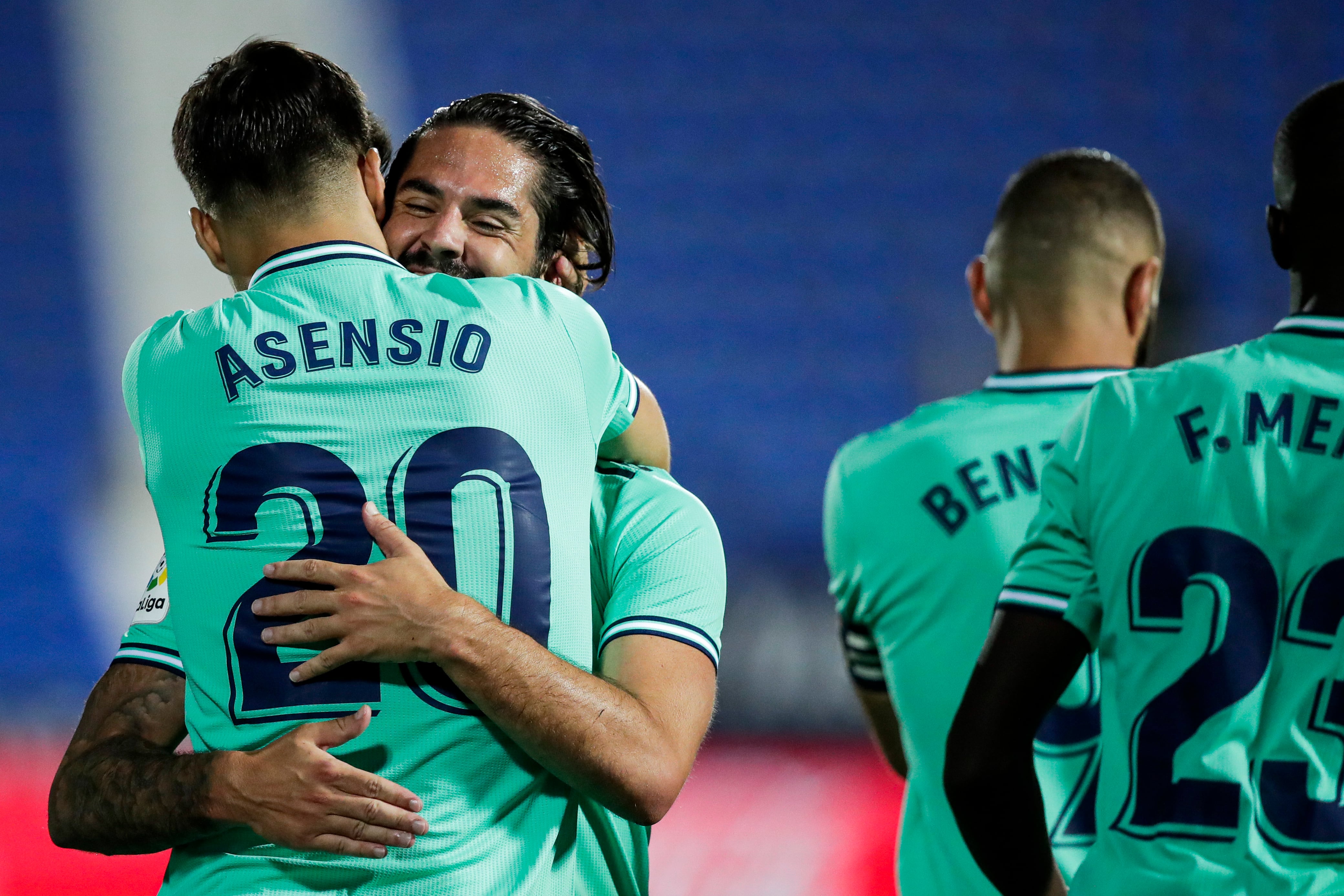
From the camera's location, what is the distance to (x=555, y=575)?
1729 mm

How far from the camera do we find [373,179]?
1.93m

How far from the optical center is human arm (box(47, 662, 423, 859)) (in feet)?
5.09

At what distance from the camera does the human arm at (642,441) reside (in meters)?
2.05

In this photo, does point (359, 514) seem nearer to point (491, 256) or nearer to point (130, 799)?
point (130, 799)

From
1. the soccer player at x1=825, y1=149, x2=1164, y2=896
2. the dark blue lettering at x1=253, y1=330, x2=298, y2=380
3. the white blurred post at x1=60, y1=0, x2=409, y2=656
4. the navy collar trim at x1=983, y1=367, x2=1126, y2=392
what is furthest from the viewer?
the white blurred post at x1=60, y1=0, x2=409, y2=656

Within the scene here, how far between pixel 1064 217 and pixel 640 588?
5.01 feet

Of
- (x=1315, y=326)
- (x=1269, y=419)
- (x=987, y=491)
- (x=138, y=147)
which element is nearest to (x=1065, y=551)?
(x=1269, y=419)

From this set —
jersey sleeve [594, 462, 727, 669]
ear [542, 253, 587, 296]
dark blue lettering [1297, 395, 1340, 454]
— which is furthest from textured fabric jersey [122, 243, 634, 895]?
dark blue lettering [1297, 395, 1340, 454]

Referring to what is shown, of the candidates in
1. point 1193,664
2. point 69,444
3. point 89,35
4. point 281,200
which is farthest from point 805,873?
point 89,35

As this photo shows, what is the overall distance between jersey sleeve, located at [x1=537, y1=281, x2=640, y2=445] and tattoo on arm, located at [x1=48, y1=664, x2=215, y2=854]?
0.67m

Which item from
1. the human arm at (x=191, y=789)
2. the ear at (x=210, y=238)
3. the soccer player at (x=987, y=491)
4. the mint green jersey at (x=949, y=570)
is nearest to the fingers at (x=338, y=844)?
the human arm at (x=191, y=789)

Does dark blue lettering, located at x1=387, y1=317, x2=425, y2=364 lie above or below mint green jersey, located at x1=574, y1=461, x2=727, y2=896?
above

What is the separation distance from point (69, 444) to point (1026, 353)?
24.4 ft

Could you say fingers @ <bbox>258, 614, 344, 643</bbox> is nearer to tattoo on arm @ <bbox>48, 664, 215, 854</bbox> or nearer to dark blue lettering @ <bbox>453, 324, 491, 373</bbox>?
tattoo on arm @ <bbox>48, 664, 215, 854</bbox>
